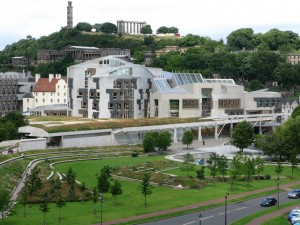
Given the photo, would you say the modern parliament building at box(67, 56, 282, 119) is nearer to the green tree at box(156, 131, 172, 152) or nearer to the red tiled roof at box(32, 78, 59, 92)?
the red tiled roof at box(32, 78, 59, 92)

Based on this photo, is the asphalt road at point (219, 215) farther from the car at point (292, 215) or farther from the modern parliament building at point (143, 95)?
the modern parliament building at point (143, 95)

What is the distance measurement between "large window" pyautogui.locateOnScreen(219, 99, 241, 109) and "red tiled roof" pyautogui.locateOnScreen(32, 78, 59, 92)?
3762 centimetres

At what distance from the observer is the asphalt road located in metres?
45.1

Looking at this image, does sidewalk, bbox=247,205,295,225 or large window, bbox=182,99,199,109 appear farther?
large window, bbox=182,99,199,109

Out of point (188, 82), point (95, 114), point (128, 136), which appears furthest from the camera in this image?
point (188, 82)

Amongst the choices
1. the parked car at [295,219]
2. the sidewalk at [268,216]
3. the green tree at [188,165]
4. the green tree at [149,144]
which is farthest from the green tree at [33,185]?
the green tree at [149,144]

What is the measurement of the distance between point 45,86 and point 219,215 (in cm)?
8820

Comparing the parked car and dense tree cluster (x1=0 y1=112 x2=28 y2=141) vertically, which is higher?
dense tree cluster (x1=0 y1=112 x2=28 y2=141)

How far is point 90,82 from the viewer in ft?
351

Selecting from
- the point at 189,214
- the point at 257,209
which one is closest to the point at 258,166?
the point at 257,209

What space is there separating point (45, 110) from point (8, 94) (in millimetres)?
21972

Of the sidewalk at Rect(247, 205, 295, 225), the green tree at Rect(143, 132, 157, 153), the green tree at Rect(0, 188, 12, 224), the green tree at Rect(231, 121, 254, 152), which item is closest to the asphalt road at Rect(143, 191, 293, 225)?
the sidewalk at Rect(247, 205, 295, 225)

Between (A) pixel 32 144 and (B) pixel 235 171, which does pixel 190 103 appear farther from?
(B) pixel 235 171

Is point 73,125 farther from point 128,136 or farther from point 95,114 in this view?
point 95,114
